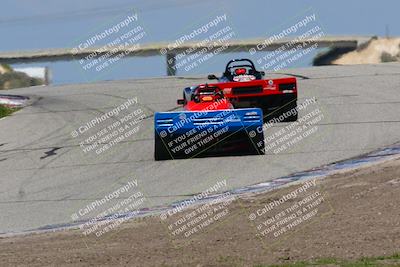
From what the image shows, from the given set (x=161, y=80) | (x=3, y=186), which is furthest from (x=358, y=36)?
(x=3, y=186)

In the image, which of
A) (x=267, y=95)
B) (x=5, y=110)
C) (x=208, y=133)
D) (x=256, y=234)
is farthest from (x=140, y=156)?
(x=5, y=110)

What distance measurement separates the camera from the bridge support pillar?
58.8 metres

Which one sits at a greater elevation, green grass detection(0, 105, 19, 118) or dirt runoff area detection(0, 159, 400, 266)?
dirt runoff area detection(0, 159, 400, 266)

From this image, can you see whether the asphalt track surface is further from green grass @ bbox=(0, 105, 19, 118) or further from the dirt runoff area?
the dirt runoff area

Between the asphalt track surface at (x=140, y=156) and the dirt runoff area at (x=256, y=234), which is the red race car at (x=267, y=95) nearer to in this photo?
the asphalt track surface at (x=140, y=156)

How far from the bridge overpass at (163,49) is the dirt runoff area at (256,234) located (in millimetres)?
47041

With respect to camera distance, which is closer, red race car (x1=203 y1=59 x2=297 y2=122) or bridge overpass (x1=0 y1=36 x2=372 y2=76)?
red race car (x1=203 y1=59 x2=297 y2=122)

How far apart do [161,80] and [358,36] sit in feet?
128

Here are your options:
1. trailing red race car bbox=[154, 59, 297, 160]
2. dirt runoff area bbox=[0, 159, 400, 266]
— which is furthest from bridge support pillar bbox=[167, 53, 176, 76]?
dirt runoff area bbox=[0, 159, 400, 266]

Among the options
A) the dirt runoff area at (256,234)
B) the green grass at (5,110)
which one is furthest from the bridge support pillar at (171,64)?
the dirt runoff area at (256,234)

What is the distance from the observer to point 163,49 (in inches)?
2446

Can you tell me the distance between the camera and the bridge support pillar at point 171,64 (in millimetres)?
58781

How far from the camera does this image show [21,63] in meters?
68.2

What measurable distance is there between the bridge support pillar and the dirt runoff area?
4621cm
